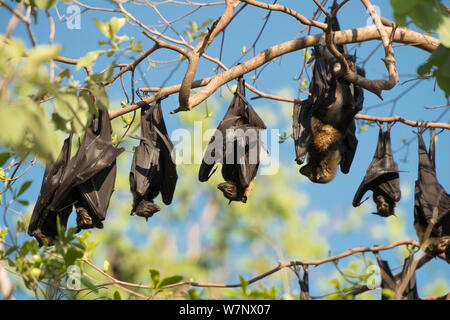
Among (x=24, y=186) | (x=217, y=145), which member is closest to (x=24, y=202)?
(x=24, y=186)

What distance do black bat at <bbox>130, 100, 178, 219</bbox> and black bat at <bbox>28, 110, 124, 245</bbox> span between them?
0.21 m

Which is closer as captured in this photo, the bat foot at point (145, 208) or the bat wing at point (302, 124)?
the bat foot at point (145, 208)

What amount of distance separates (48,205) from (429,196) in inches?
134

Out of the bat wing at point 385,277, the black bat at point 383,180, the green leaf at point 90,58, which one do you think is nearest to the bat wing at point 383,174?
the black bat at point 383,180

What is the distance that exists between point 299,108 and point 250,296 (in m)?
2.30

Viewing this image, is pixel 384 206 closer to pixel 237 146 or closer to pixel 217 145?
pixel 237 146

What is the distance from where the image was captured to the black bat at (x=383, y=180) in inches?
206

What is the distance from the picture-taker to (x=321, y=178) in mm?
5551

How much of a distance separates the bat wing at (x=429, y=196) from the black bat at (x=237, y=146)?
5.04 feet

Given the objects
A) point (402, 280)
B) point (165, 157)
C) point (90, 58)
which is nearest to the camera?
point (90, 58)

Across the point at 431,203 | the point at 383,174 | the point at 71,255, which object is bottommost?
the point at 71,255

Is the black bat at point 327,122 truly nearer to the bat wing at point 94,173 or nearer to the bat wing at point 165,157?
the bat wing at point 165,157

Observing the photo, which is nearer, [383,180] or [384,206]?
[384,206]

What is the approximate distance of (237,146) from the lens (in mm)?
4875
